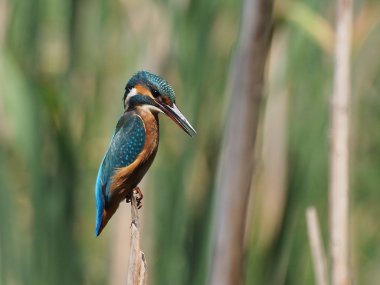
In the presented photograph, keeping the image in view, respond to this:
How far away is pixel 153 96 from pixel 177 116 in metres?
0.05

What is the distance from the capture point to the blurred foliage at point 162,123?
76.1 inches

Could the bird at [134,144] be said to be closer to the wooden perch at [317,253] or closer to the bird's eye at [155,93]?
the bird's eye at [155,93]

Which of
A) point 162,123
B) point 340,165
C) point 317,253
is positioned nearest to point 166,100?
point 340,165

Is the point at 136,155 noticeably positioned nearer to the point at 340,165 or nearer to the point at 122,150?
the point at 122,150

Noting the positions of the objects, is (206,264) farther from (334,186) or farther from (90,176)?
(334,186)

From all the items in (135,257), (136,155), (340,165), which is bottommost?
(135,257)

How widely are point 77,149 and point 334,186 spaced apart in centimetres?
68

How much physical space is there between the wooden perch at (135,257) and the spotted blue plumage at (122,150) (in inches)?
1.5

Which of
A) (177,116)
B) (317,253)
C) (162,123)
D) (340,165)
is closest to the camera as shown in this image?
(177,116)

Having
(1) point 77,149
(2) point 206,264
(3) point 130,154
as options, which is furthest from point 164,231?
(3) point 130,154

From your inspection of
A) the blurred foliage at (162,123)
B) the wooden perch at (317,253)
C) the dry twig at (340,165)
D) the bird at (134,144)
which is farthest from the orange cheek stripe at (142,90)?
the blurred foliage at (162,123)

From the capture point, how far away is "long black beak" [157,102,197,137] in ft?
3.59

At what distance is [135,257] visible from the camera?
3.77ft

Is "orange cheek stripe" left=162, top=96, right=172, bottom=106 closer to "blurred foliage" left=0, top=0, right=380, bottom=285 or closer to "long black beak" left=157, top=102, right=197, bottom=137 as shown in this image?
"long black beak" left=157, top=102, right=197, bottom=137
